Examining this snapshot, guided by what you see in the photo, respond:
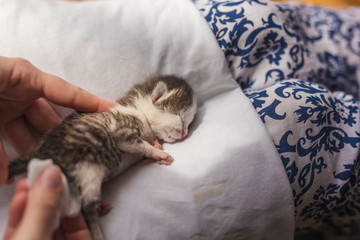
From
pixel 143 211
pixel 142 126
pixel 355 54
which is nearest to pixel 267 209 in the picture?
pixel 143 211

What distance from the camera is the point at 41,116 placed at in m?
1.05

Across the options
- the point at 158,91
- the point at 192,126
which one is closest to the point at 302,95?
the point at 192,126

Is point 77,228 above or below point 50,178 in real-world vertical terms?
below

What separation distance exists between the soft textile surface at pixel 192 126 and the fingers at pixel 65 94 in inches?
3.1

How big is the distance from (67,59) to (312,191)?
3.30 feet

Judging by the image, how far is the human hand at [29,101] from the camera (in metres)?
0.93

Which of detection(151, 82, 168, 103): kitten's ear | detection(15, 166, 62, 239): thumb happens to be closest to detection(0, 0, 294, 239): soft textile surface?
detection(151, 82, 168, 103): kitten's ear

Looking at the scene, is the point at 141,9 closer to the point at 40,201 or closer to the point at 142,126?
the point at 142,126

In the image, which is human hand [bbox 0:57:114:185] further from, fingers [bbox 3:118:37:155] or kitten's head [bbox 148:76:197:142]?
kitten's head [bbox 148:76:197:142]

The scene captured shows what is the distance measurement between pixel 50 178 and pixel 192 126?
56 cm

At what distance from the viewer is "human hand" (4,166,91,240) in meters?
0.64

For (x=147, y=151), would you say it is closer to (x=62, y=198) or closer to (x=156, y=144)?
(x=156, y=144)

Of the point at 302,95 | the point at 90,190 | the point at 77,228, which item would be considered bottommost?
the point at 77,228

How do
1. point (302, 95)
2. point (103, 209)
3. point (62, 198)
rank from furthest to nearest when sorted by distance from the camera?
point (302, 95) → point (103, 209) → point (62, 198)
